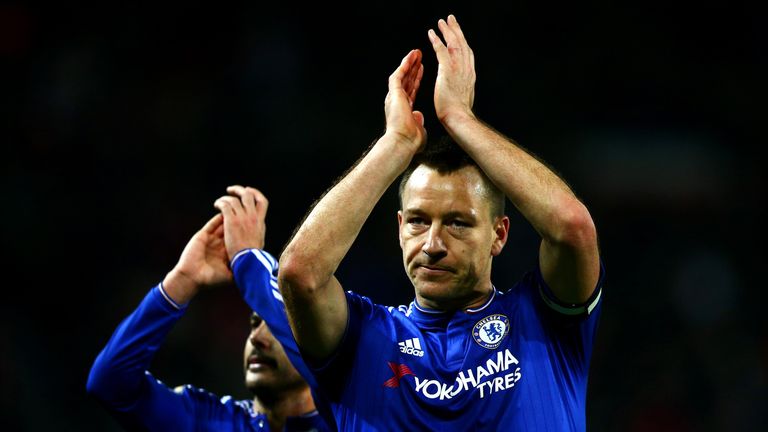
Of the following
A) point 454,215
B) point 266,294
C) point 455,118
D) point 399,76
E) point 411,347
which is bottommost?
point 411,347

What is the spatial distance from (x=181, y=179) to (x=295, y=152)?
47.5 inches

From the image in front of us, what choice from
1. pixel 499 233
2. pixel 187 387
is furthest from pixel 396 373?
pixel 187 387

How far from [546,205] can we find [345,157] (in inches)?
262

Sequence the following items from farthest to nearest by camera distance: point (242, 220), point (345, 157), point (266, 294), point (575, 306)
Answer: point (345, 157), point (242, 220), point (266, 294), point (575, 306)

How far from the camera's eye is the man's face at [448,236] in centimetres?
340

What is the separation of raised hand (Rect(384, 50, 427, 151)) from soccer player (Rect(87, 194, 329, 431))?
106 cm

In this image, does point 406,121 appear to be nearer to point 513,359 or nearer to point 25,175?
point 513,359

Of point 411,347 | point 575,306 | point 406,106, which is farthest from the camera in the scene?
point 406,106

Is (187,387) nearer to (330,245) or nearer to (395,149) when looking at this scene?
(330,245)

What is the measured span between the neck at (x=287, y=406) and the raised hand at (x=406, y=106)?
5.73ft

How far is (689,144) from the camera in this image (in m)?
10.6

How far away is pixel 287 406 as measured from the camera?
4.67 m

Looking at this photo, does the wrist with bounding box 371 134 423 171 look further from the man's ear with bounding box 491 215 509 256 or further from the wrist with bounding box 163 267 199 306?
the wrist with bounding box 163 267 199 306

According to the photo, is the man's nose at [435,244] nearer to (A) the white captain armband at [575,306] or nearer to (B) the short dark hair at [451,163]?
(B) the short dark hair at [451,163]
